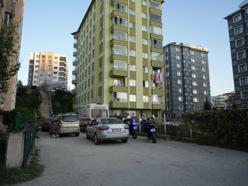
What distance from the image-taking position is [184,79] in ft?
294

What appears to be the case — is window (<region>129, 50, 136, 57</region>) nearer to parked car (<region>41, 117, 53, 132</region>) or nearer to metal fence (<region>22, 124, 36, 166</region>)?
parked car (<region>41, 117, 53, 132</region>)

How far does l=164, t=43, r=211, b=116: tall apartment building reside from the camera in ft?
283

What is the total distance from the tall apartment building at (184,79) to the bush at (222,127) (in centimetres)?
7225

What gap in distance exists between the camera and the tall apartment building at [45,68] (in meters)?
134

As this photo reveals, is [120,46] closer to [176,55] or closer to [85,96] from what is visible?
[85,96]

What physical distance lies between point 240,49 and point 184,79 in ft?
123

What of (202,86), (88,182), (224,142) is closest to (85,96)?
(224,142)

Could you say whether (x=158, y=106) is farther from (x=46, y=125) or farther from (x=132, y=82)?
(x=46, y=125)

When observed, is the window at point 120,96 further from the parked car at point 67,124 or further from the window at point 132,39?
the parked car at point 67,124

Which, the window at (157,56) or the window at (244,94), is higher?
the window at (157,56)

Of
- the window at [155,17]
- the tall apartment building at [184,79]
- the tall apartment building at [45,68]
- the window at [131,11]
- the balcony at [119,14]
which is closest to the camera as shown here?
the balcony at [119,14]

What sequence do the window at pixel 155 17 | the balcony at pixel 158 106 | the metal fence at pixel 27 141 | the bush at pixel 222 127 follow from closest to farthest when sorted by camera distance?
1. the metal fence at pixel 27 141
2. the bush at pixel 222 127
3. the balcony at pixel 158 106
4. the window at pixel 155 17

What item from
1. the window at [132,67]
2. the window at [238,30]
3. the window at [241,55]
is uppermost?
the window at [238,30]

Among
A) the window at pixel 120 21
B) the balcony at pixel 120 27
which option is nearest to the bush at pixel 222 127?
the balcony at pixel 120 27
